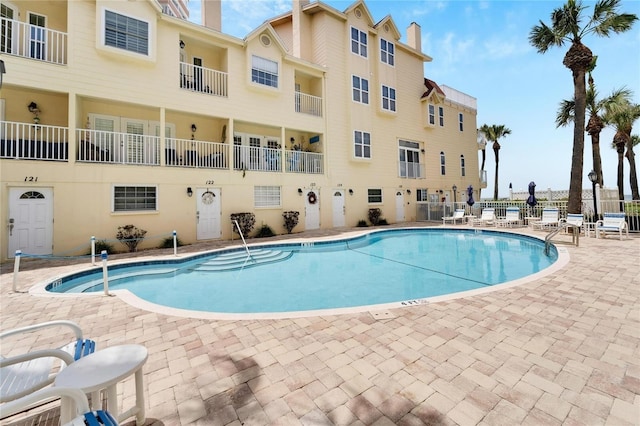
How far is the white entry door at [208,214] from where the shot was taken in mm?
12580

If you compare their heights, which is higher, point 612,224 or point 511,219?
point 511,219

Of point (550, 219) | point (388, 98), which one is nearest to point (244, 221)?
point (388, 98)

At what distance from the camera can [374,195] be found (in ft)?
63.3

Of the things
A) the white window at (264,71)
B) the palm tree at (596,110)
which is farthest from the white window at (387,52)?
the palm tree at (596,110)

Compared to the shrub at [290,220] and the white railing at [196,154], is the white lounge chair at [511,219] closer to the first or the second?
the shrub at [290,220]

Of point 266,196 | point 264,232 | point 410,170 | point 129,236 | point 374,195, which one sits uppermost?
point 410,170

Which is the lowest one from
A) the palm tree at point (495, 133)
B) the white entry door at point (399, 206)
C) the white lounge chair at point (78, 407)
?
the white lounge chair at point (78, 407)

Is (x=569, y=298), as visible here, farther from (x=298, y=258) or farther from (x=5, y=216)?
(x=5, y=216)

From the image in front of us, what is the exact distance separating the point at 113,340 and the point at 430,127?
23.9m

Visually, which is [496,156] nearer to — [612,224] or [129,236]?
[612,224]

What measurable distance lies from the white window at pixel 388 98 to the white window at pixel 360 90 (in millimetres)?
1465

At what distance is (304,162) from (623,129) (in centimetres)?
2337

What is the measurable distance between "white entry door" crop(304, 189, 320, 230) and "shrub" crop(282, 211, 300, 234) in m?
0.99

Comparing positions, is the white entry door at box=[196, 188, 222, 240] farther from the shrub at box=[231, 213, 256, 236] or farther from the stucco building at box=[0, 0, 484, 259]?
the shrub at box=[231, 213, 256, 236]
